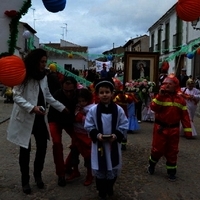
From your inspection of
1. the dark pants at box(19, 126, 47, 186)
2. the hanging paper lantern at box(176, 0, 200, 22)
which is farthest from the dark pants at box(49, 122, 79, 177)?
the hanging paper lantern at box(176, 0, 200, 22)

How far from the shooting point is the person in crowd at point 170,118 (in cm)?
549

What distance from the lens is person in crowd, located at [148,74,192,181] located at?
216 inches

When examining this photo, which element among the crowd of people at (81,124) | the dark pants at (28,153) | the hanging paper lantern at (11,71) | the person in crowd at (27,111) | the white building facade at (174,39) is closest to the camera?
the hanging paper lantern at (11,71)

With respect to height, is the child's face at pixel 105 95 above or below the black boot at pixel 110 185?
above

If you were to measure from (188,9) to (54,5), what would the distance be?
6.51 ft

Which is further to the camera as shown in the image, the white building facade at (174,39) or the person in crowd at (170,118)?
the white building facade at (174,39)

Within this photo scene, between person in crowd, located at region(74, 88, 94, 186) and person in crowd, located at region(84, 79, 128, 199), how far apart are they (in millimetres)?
543

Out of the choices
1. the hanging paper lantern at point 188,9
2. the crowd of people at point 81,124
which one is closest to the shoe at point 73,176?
the crowd of people at point 81,124

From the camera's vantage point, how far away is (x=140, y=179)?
18.1 ft

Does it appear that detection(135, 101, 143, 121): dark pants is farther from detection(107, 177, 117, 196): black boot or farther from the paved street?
detection(107, 177, 117, 196): black boot

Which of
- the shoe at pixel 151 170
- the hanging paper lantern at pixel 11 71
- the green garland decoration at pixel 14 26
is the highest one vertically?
the green garland decoration at pixel 14 26

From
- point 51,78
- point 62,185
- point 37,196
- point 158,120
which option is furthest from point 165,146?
point 51,78

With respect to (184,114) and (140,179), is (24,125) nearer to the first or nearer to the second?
(140,179)

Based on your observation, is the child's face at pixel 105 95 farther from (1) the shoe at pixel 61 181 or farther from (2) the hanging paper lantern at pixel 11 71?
(1) the shoe at pixel 61 181
